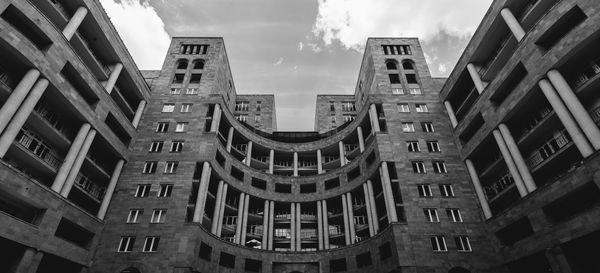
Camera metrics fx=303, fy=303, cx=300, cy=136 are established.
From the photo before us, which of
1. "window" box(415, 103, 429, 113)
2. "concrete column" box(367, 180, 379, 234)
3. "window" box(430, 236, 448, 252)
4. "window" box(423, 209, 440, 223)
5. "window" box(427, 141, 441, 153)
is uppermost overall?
"window" box(415, 103, 429, 113)

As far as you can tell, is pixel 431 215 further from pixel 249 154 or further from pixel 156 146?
pixel 156 146

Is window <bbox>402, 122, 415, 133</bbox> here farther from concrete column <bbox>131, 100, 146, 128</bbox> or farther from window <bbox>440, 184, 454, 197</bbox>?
concrete column <bbox>131, 100, 146, 128</bbox>

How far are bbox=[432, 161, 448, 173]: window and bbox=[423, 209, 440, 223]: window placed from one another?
6.24 metres

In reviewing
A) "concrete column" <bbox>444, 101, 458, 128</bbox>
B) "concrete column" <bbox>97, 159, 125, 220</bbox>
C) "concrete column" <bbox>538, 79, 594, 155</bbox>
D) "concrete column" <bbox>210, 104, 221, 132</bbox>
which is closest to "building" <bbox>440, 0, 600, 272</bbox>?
"concrete column" <bbox>538, 79, 594, 155</bbox>

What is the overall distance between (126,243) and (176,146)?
14.6 meters

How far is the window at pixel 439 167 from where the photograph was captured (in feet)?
140

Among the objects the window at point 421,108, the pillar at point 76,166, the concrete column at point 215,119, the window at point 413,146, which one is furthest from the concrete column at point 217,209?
the window at point 421,108

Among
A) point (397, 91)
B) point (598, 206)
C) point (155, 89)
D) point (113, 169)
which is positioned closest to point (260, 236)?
point (113, 169)

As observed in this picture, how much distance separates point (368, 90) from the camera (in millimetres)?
60219

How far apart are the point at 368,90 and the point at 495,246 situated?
34.4 metres

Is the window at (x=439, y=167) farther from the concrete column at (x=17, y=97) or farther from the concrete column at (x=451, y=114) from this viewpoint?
the concrete column at (x=17, y=97)

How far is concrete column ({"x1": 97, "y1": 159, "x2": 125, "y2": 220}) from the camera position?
37.1 metres

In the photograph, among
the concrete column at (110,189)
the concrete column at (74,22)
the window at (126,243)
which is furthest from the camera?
the concrete column at (110,189)

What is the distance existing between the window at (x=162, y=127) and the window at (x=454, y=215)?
41.9 meters
